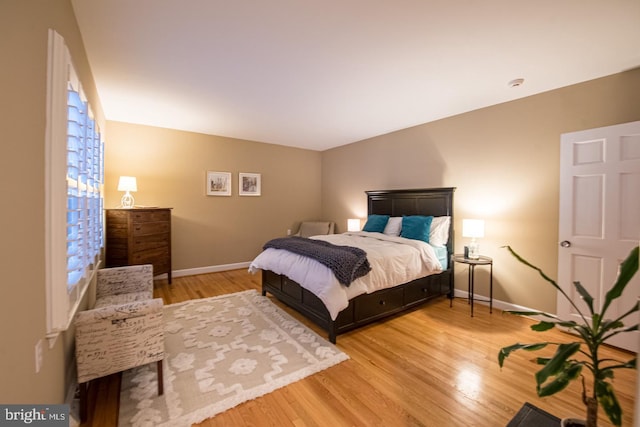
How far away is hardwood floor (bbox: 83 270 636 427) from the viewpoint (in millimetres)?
1640

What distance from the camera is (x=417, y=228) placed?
12.1 feet

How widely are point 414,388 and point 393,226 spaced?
250cm

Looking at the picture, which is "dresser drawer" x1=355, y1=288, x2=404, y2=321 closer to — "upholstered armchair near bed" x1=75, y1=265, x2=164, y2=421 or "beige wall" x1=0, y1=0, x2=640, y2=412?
"beige wall" x1=0, y1=0, x2=640, y2=412

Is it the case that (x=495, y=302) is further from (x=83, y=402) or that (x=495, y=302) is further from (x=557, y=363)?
(x=83, y=402)

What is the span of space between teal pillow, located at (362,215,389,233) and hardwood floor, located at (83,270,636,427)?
177 cm

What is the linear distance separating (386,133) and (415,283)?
280cm

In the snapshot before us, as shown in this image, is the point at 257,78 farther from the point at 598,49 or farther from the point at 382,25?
the point at 598,49

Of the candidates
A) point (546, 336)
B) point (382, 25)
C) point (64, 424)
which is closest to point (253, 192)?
point (382, 25)

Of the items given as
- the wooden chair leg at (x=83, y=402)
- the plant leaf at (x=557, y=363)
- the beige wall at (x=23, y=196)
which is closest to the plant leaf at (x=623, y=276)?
the plant leaf at (x=557, y=363)

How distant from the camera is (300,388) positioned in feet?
6.20

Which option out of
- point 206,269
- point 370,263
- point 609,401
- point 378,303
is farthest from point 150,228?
point 609,401

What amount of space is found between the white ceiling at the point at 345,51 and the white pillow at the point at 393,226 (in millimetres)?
1627

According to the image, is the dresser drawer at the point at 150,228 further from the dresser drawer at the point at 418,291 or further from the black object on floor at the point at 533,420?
the black object on floor at the point at 533,420

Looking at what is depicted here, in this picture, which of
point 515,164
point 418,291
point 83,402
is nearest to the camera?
point 83,402
